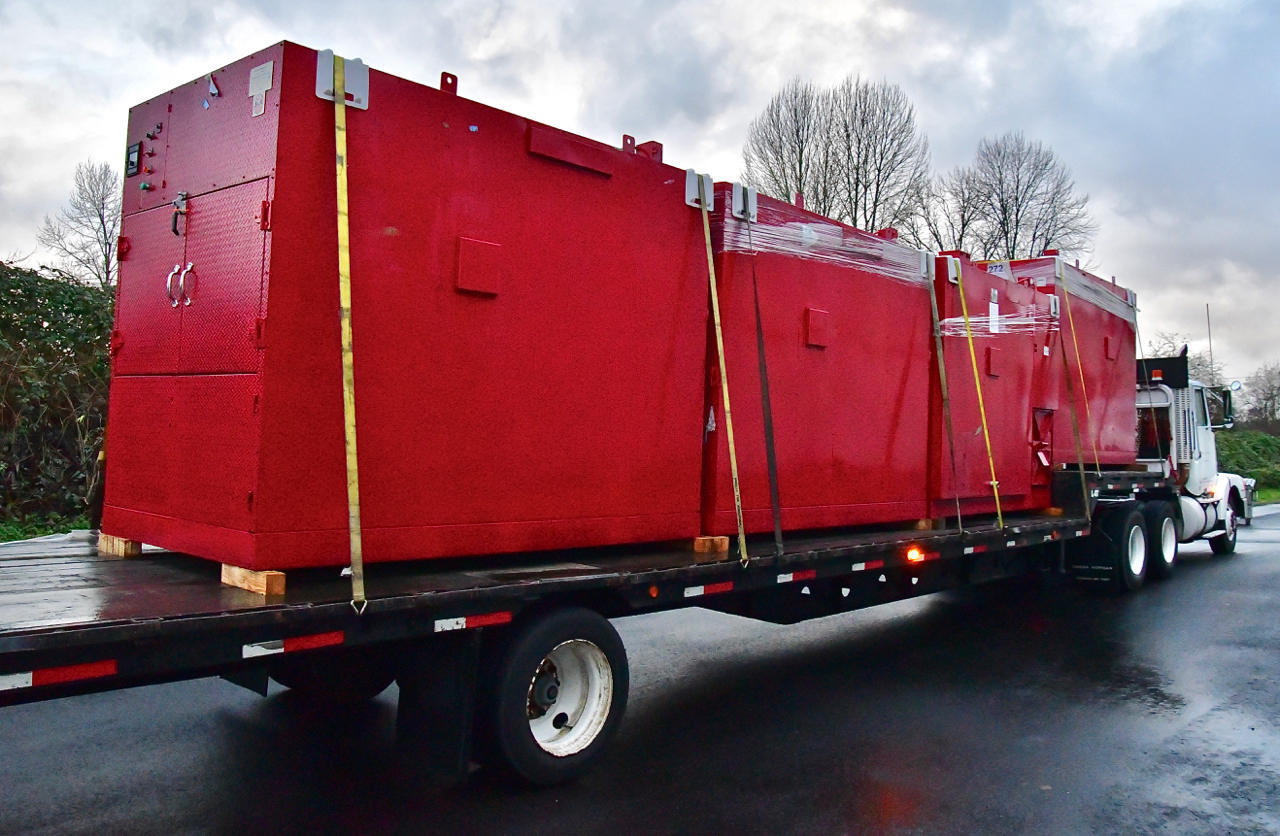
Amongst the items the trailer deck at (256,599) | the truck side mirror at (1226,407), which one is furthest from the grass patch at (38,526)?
the truck side mirror at (1226,407)

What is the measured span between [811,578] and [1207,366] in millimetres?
49607

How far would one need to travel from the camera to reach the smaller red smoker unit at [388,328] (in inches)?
145

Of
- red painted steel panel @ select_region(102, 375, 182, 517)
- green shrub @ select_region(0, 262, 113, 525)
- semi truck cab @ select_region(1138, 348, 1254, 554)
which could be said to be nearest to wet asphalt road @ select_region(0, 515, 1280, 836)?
red painted steel panel @ select_region(102, 375, 182, 517)

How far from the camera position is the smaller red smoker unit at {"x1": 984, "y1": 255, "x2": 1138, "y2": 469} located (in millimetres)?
8953

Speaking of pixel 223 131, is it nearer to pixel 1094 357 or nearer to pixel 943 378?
pixel 943 378

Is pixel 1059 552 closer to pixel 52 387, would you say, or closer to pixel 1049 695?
pixel 1049 695

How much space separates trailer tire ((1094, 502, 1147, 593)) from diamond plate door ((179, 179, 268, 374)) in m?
9.11

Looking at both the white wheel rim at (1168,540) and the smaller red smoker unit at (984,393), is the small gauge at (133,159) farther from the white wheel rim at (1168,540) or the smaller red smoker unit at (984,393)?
the white wheel rim at (1168,540)

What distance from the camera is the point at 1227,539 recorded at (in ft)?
46.2

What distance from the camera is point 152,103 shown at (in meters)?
4.53

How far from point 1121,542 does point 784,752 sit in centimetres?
655

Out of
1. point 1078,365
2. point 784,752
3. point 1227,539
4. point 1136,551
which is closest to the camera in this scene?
point 784,752

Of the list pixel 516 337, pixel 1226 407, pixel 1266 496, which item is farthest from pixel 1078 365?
pixel 1266 496

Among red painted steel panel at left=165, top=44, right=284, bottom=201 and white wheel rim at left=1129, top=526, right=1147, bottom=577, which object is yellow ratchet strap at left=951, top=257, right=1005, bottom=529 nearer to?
white wheel rim at left=1129, top=526, right=1147, bottom=577
